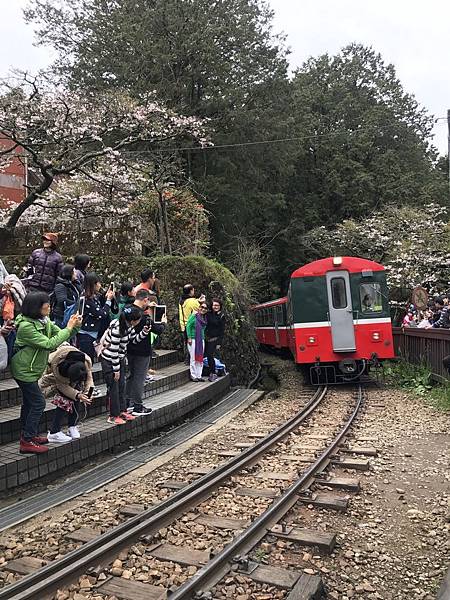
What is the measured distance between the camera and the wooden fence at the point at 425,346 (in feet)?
36.1

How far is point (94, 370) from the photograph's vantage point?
26.8 feet

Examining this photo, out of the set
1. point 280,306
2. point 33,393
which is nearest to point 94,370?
point 33,393

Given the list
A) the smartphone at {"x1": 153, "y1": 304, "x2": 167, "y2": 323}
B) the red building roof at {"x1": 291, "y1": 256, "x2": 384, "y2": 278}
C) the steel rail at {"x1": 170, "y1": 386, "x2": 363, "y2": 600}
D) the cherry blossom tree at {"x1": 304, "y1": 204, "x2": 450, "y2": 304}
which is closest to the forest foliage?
the cherry blossom tree at {"x1": 304, "y1": 204, "x2": 450, "y2": 304}

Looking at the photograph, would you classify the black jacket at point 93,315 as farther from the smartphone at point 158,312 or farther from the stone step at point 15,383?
the smartphone at point 158,312

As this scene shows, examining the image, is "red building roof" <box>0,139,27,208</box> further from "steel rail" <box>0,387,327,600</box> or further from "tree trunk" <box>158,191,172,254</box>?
"steel rail" <box>0,387,327,600</box>

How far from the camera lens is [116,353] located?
20.2 ft

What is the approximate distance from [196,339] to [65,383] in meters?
4.24

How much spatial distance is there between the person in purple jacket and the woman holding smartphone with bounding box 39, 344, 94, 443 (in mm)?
1438

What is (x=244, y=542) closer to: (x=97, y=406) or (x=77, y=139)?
(x=97, y=406)

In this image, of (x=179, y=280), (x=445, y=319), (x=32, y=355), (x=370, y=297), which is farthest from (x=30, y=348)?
(x=445, y=319)

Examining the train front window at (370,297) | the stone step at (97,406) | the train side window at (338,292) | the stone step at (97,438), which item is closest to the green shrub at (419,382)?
the train front window at (370,297)

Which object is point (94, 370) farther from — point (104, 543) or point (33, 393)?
point (104, 543)

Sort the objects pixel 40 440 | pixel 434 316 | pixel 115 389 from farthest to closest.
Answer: pixel 434 316 < pixel 115 389 < pixel 40 440

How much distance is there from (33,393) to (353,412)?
5960 mm
